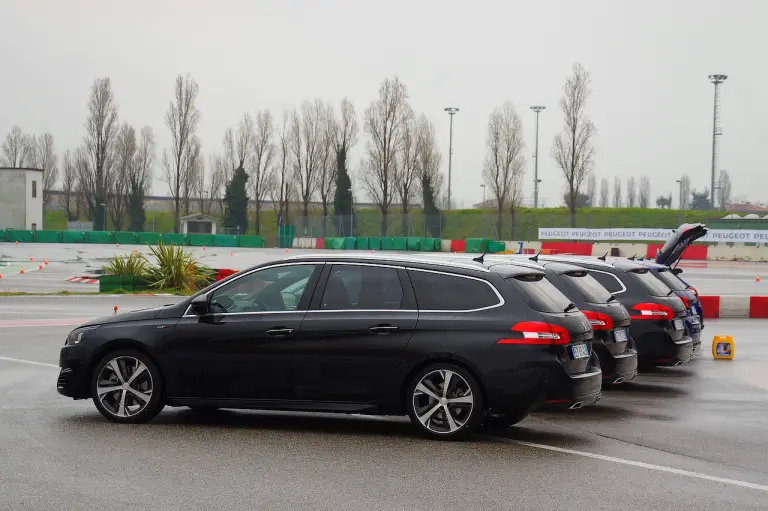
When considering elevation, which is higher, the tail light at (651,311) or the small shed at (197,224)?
the small shed at (197,224)

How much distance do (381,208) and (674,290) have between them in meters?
82.4

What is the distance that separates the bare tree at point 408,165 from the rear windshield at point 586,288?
275 feet

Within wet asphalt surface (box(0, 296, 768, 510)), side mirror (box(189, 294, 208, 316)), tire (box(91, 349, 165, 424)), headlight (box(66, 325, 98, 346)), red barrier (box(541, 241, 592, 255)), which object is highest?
red barrier (box(541, 241, 592, 255))

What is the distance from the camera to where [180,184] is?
9900 cm

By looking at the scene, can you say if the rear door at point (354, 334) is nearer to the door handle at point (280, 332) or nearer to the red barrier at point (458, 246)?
the door handle at point (280, 332)

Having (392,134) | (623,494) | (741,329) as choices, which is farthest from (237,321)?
(392,134)

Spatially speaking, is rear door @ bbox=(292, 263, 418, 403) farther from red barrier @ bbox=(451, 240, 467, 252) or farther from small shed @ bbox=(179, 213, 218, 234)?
small shed @ bbox=(179, 213, 218, 234)

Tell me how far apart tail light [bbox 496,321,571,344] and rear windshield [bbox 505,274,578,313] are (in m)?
0.20

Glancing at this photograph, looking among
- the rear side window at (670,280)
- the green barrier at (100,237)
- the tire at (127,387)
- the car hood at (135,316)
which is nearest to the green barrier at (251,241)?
the green barrier at (100,237)

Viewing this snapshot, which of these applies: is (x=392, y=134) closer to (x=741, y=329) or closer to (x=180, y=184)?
(x=180, y=184)

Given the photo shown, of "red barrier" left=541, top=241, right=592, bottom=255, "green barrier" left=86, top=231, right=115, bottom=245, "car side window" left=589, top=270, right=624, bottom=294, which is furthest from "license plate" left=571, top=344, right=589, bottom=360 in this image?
"green barrier" left=86, top=231, right=115, bottom=245

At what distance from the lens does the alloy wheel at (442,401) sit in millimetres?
8453

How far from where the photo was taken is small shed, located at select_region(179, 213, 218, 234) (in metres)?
95.9

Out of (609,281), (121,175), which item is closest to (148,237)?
(121,175)
